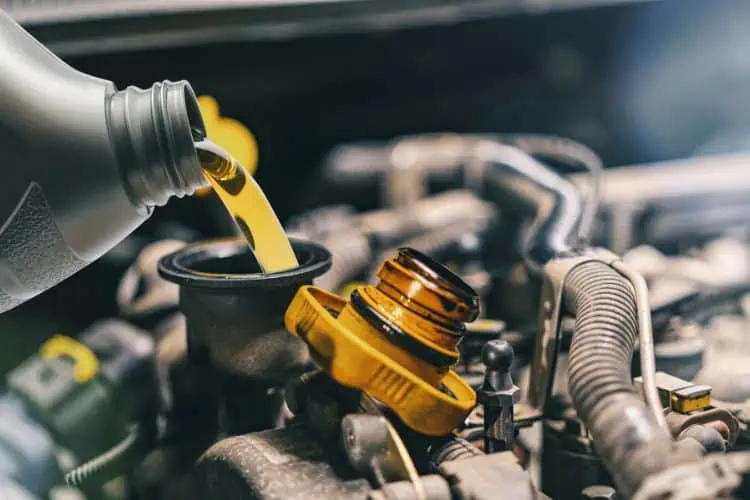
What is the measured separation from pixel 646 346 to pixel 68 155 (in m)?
0.61

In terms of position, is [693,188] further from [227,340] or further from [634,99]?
[227,340]

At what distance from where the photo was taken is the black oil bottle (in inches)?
32.9

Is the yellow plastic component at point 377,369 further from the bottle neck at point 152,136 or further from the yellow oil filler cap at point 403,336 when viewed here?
the bottle neck at point 152,136

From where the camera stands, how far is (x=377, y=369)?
0.77m

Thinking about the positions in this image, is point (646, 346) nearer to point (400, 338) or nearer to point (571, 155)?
point (400, 338)

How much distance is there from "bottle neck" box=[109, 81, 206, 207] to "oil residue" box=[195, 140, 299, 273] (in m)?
0.12

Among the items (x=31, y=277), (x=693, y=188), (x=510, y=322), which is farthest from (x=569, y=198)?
(x=31, y=277)

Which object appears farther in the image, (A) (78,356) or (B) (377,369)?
(A) (78,356)

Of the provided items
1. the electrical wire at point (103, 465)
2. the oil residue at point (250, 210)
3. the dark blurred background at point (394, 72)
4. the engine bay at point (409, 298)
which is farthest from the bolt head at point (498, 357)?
the dark blurred background at point (394, 72)

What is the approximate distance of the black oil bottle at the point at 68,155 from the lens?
32.9 inches

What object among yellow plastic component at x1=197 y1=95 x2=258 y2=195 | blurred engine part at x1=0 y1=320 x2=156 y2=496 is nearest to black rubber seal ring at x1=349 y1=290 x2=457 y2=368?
blurred engine part at x1=0 y1=320 x2=156 y2=496

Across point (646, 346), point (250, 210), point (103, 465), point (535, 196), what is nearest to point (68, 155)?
point (250, 210)

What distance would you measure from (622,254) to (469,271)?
301 millimetres

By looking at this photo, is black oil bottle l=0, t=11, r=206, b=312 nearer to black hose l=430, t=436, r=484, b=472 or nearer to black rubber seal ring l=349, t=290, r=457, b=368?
black rubber seal ring l=349, t=290, r=457, b=368
